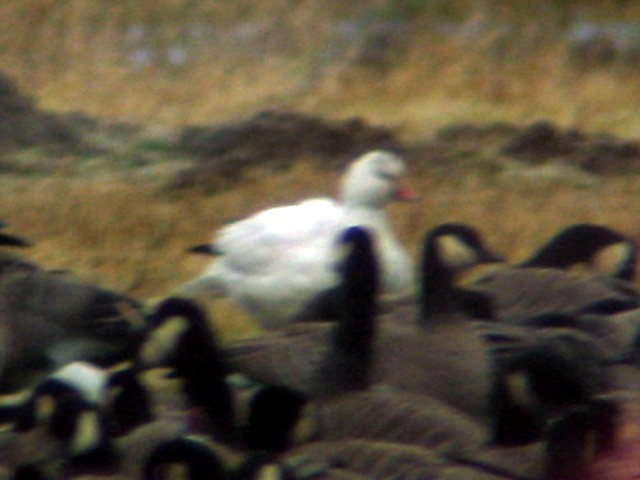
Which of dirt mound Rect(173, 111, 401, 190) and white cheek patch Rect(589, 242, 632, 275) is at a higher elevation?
dirt mound Rect(173, 111, 401, 190)

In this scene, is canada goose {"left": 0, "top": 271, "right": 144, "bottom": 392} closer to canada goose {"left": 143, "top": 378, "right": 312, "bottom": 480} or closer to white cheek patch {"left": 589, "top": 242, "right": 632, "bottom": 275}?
canada goose {"left": 143, "top": 378, "right": 312, "bottom": 480}

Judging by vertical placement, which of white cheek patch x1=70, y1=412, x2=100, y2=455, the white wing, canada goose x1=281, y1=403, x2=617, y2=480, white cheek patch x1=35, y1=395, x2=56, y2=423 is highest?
the white wing

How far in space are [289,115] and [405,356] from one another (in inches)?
240

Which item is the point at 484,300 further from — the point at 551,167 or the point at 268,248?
the point at 551,167

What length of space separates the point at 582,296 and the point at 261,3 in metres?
9.38

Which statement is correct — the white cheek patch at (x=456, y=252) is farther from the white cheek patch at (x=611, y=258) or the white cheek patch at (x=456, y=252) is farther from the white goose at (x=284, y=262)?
the white cheek patch at (x=611, y=258)

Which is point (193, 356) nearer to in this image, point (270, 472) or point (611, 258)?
point (270, 472)

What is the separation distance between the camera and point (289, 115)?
11.8m

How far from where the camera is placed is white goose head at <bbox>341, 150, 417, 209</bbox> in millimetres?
7738

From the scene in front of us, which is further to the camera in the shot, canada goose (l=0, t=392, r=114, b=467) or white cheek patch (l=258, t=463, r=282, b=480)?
canada goose (l=0, t=392, r=114, b=467)

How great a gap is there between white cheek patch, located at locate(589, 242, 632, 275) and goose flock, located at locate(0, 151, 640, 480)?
26 centimetres

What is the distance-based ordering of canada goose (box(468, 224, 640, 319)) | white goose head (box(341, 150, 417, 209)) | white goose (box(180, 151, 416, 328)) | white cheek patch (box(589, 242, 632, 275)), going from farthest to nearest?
white goose head (box(341, 150, 417, 209)), white cheek patch (box(589, 242, 632, 275)), white goose (box(180, 151, 416, 328)), canada goose (box(468, 224, 640, 319))

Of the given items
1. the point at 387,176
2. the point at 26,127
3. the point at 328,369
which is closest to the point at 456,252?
the point at 387,176

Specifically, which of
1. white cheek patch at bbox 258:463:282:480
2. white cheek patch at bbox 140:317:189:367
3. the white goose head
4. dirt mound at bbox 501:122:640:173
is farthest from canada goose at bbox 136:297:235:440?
dirt mound at bbox 501:122:640:173
